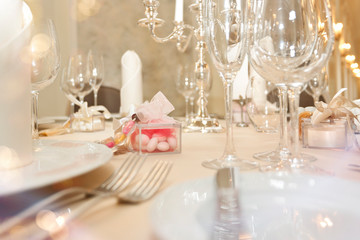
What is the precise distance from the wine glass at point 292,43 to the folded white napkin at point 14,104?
340 mm

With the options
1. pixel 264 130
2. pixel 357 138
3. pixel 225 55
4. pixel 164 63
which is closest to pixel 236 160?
pixel 225 55

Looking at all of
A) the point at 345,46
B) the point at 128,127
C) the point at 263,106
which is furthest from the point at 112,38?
the point at 128,127

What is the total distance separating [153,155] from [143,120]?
3.2 inches

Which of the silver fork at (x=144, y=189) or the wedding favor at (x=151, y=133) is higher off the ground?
the wedding favor at (x=151, y=133)

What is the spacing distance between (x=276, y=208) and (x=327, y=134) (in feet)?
1.52

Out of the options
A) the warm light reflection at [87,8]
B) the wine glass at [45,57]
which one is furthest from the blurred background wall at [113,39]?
the wine glass at [45,57]

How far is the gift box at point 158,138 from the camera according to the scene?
64 centimetres

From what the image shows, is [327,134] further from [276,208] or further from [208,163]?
[276,208]

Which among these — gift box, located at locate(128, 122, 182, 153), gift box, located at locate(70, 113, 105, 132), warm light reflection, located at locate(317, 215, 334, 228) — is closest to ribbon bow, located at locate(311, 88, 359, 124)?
gift box, located at locate(128, 122, 182, 153)

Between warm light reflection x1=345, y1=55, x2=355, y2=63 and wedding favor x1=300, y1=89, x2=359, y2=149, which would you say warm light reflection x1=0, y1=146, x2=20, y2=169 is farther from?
warm light reflection x1=345, y1=55, x2=355, y2=63

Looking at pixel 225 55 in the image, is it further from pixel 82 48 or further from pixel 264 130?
pixel 82 48

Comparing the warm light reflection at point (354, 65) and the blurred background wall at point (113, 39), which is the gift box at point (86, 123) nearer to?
the warm light reflection at point (354, 65)

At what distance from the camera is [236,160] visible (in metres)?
0.54

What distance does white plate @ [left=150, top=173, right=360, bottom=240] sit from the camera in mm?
245
